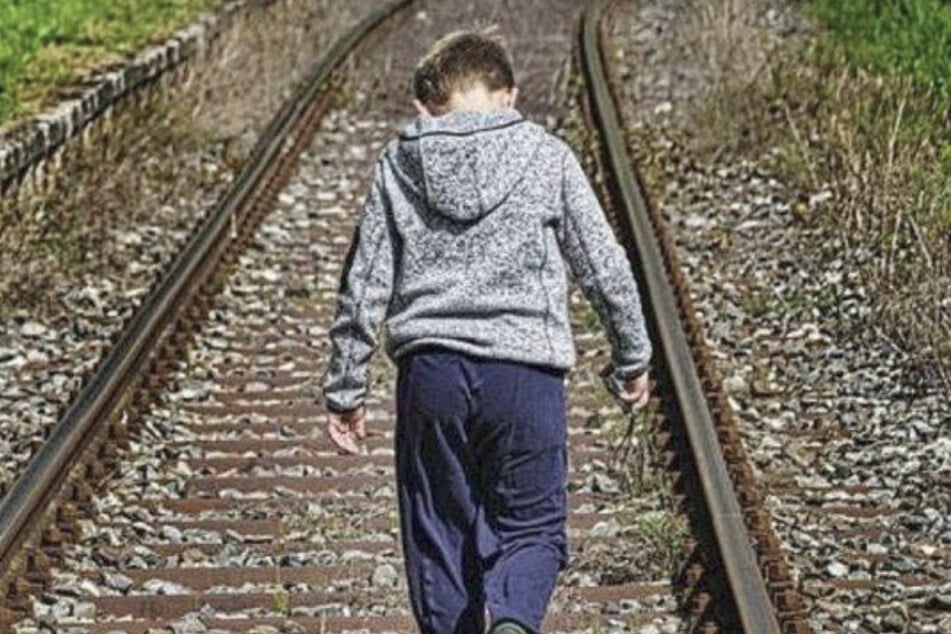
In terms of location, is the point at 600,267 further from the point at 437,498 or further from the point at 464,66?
the point at 437,498

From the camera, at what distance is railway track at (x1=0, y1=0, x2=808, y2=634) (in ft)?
20.8

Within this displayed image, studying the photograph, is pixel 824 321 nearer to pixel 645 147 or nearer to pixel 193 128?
pixel 645 147

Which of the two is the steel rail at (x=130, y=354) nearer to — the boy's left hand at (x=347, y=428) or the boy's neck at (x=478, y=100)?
the boy's left hand at (x=347, y=428)

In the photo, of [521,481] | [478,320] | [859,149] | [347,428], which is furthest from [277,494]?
[859,149]

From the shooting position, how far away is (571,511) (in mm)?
7137

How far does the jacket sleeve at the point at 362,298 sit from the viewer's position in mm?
5039

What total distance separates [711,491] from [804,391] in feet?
5.18

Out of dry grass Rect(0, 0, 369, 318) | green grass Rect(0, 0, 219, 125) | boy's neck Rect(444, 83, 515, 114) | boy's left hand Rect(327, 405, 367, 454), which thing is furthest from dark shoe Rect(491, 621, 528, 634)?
green grass Rect(0, 0, 219, 125)

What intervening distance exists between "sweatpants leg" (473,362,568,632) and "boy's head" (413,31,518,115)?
1.69 feet

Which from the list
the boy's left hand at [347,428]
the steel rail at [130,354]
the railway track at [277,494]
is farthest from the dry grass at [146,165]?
the boy's left hand at [347,428]

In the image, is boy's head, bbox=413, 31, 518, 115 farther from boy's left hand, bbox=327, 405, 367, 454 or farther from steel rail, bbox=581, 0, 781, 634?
steel rail, bbox=581, 0, 781, 634

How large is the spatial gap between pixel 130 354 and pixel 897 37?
6.62 m

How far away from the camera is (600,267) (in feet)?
16.5

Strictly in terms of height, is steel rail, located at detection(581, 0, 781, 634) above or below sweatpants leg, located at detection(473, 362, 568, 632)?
above
